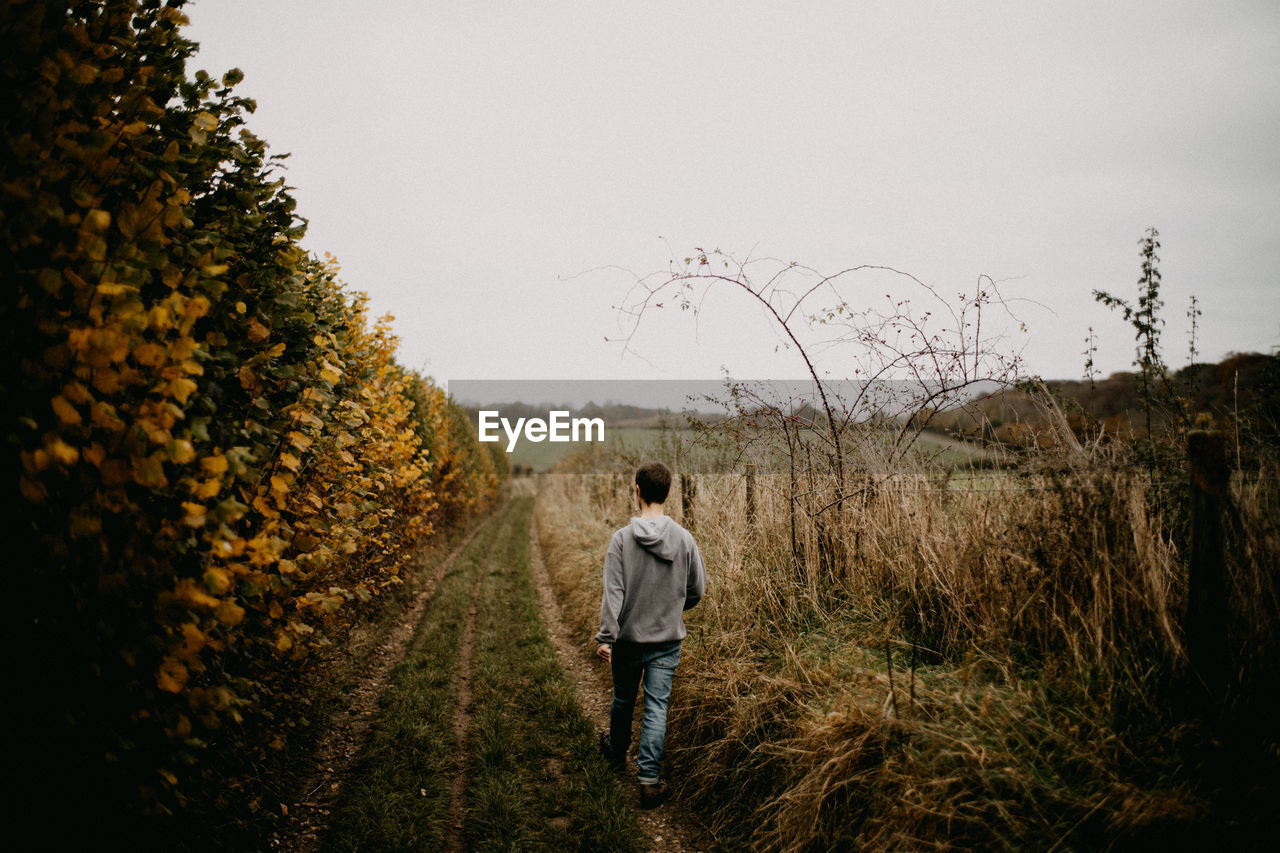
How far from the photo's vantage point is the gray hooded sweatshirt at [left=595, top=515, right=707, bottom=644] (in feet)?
12.2

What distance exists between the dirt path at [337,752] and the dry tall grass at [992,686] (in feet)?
7.54

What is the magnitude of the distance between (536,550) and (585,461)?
5.64 meters

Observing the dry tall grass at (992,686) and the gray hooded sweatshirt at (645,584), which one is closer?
the dry tall grass at (992,686)

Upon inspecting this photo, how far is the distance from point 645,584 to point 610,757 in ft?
4.43

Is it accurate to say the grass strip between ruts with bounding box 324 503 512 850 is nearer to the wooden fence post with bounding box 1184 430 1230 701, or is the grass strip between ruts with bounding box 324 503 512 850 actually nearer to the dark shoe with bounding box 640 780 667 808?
the dark shoe with bounding box 640 780 667 808

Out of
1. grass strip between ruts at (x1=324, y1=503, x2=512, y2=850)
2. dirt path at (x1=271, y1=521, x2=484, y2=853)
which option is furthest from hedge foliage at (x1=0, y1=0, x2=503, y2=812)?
grass strip between ruts at (x1=324, y1=503, x2=512, y2=850)

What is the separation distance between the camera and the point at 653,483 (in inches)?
152

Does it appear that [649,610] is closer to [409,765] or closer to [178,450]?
[409,765]

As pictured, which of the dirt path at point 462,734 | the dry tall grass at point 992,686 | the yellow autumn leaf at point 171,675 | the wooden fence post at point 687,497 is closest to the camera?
the yellow autumn leaf at point 171,675

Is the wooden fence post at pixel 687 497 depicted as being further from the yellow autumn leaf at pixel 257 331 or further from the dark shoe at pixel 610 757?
the yellow autumn leaf at pixel 257 331

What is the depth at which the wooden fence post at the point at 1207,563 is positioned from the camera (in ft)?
8.42

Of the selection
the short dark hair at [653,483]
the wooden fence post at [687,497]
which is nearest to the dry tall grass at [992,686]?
the short dark hair at [653,483]

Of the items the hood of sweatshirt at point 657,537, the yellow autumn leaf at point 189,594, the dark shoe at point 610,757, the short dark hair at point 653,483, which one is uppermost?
the short dark hair at point 653,483

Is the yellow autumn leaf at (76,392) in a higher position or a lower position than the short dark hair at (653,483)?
higher
